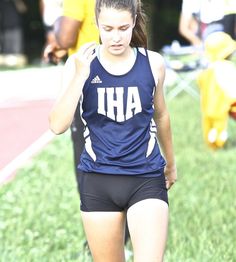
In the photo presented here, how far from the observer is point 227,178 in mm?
8469

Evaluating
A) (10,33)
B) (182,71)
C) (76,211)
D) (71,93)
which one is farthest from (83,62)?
(10,33)

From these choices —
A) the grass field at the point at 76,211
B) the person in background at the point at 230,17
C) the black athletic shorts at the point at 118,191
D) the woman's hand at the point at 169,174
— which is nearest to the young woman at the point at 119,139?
the black athletic shorts at the point at 118,191

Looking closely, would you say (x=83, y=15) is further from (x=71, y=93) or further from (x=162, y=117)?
(x=71, y=93)

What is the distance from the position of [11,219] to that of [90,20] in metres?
2.36

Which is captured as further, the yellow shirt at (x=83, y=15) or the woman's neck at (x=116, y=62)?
the yellow shirt at (x=83, y=15)

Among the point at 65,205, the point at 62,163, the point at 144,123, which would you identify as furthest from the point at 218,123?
the point at 144,123

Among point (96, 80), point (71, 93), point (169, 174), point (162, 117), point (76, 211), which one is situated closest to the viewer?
point (71, 93)

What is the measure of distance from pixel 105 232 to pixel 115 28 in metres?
0.91

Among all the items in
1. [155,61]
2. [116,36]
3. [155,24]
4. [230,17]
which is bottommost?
[155,24]

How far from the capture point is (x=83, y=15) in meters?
5.11

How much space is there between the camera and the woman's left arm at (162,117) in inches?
155

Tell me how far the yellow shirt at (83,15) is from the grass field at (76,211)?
1.47 metres

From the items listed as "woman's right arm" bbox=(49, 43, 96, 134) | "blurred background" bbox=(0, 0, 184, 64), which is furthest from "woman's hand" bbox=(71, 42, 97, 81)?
"blurred background" bbox=(0, 0, 184, 64)

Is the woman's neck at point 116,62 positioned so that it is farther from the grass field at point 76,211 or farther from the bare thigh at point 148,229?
the grass field at point 76,211
